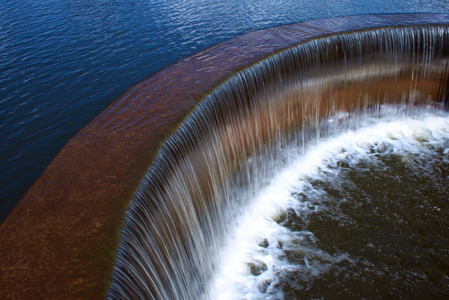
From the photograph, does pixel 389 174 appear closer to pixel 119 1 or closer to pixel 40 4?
pixel 119 1

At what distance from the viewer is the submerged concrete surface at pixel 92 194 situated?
3.05 metres

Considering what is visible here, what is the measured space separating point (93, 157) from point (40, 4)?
9.99 m

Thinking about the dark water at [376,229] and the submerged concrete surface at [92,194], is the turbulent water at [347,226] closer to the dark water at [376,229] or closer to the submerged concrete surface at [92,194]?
the dark water at [376,229]

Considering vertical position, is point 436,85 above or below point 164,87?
below

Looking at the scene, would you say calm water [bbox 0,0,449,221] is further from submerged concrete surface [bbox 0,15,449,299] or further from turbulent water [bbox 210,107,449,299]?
turbulent water [bbox 210,107,449,299]

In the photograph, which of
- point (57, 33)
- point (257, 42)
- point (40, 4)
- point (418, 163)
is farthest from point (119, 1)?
point (418, 163)

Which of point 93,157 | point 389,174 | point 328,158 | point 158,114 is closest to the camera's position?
point 93,157

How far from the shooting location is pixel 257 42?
29.0ft

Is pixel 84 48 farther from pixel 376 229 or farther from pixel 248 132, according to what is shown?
pixel 376 229

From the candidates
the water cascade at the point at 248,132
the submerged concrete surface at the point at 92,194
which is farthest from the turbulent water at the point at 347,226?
the submerged concrete surface at the point at 92,194

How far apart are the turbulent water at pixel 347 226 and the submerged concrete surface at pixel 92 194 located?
7.50ft

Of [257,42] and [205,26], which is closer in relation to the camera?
[257,42]

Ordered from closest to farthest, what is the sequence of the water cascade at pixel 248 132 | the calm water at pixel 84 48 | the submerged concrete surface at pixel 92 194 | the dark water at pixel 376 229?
the submerged concrete surface at pixel 92 194, the water cascade at pixel 248 132, the dark water at pixel 376 229, the calm water at pixel 84 48

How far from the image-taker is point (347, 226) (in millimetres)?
6309
